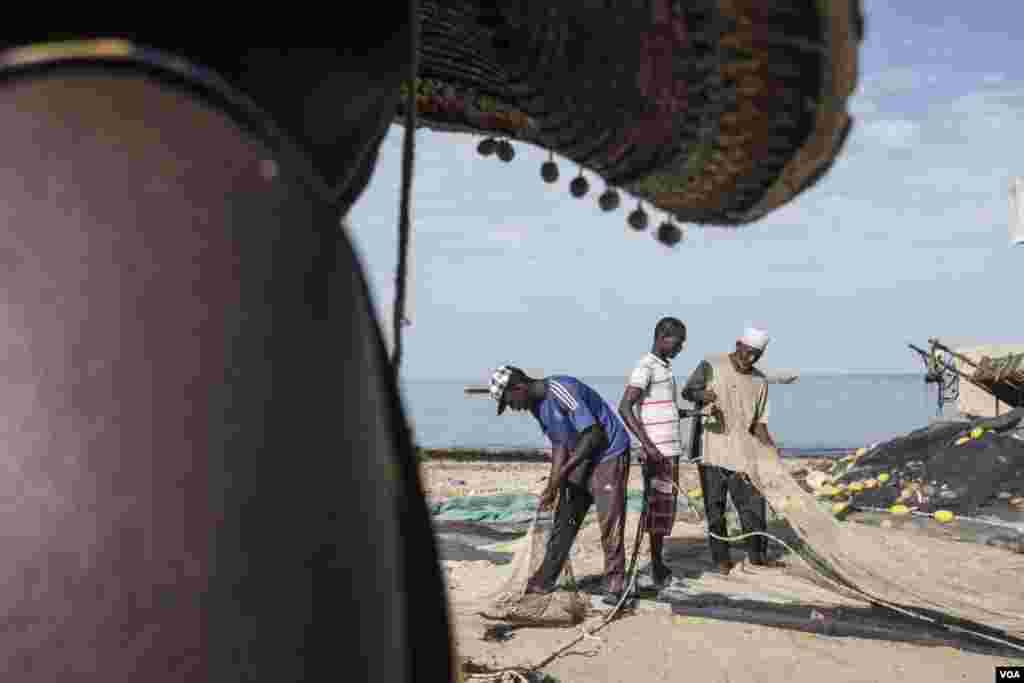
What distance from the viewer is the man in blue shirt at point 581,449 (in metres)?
7.04

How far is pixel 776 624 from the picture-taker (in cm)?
619

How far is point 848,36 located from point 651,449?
23.7 feet

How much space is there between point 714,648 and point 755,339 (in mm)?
3038

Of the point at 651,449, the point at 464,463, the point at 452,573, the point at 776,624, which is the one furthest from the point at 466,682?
the point at 464,463

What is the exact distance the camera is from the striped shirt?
8.01 meters

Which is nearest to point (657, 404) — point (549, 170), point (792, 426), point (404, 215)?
point (549, 170)

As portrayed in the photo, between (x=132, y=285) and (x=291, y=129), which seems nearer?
(x=132, y=285)

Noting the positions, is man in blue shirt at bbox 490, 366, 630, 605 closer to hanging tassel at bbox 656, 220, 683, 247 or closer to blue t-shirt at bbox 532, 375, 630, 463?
blue t-shirt at bbox 532, 375, 630, 463

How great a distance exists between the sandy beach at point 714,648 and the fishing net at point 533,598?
0.26 feet

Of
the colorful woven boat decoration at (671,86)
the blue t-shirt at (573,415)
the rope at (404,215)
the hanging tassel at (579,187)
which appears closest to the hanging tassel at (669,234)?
the colorful woven boat decoration at (671,86)

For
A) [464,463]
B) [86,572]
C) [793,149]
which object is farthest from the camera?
[464,463]

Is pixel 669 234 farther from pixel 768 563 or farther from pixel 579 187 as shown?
pixel 768 563

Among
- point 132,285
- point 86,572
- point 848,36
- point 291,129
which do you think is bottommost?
point 86,572

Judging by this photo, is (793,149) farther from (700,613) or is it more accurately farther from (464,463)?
(464,463)
